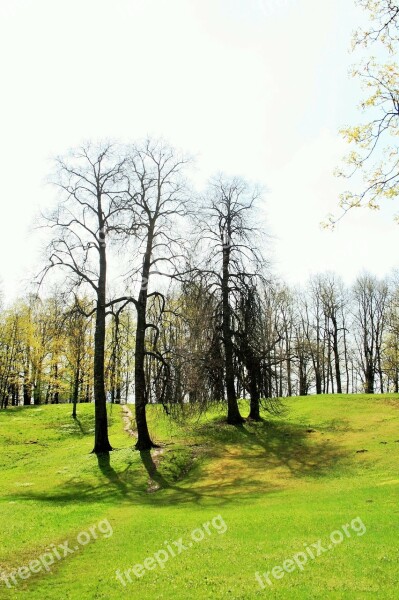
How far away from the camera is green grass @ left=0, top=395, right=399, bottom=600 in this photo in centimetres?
798

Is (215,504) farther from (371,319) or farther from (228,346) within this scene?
(371,319)

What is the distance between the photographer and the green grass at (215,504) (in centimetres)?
798

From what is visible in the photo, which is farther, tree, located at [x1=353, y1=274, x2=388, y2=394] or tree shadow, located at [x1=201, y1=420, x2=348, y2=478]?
tree, located at [x1=353, y1=274, x2=388, y2=394]

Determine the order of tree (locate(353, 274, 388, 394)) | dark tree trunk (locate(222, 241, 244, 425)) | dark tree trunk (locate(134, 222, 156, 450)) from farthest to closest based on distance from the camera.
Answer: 1. tree (locate(353, 274, 388, 394))
2. dark tree trunk (locate(222, 241, 244, 425))
3. dark tree trunk (locate(134, 222, 156, 450))

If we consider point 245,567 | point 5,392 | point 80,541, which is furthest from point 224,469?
point 5,392

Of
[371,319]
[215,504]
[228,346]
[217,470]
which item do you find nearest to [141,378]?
[217,470]

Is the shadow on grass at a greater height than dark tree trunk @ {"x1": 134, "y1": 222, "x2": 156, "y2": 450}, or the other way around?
dark tree trunk @ {"x1": 134, "y1": 222, "x2": 156, "y2": 450}

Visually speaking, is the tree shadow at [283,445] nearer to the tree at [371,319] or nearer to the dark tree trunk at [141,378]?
the dark tree trunk at [141,378]

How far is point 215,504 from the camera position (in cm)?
1467

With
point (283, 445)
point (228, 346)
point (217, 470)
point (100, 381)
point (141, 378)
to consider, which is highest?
point (228, 346)

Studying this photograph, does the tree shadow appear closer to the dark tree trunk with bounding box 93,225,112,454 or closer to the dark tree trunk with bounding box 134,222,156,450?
the dark tree trunk with bounding box 134,222,156,450

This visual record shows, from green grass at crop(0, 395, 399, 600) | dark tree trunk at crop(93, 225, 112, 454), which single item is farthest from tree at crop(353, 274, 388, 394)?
dark tree trunk at crop(93, 225, 112, 454)

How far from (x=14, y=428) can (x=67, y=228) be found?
17.8m

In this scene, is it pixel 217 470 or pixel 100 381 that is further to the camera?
pixel 100 381
